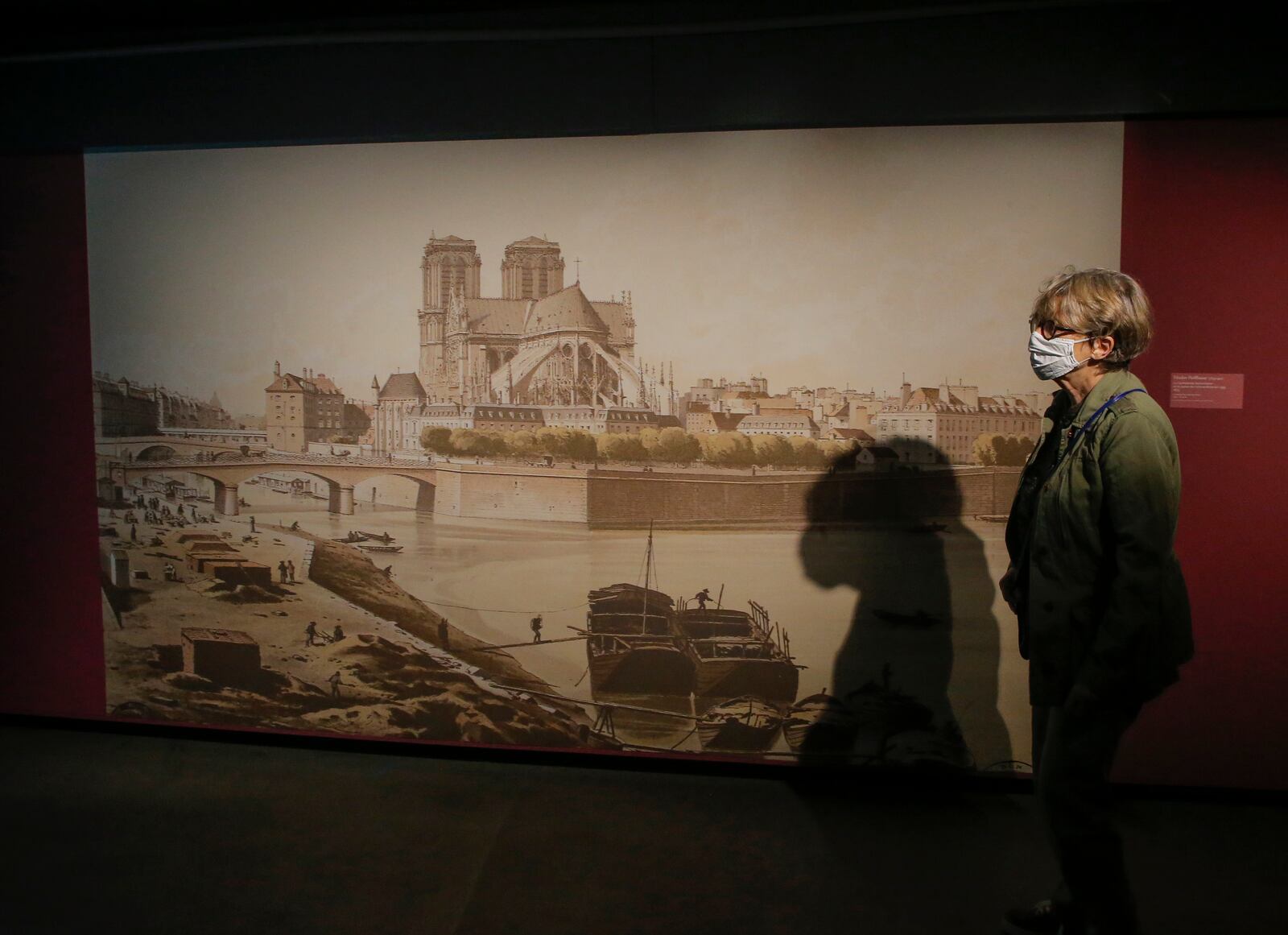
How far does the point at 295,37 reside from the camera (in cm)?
288

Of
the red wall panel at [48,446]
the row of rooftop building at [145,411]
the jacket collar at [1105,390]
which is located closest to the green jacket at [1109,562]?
the jacket collar at [1105,390]

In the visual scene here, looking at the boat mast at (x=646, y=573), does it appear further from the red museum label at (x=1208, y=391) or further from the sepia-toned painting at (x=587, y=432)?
the red museum label at (x=1208, y=391)

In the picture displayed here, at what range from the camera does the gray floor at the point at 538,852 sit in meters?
2.13

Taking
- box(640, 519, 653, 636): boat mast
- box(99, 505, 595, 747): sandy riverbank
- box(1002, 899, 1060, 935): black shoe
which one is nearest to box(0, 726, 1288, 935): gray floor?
box(1002, 899, 1060, 935): black shoe

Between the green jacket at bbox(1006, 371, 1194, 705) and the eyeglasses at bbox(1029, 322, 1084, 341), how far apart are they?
13cm

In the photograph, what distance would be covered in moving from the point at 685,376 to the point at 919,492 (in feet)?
3.10

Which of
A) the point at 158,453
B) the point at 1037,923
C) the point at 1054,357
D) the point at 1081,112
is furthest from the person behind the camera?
the point at 158,453

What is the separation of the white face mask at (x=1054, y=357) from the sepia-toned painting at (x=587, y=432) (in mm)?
917

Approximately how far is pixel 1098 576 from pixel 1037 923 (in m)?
1.04

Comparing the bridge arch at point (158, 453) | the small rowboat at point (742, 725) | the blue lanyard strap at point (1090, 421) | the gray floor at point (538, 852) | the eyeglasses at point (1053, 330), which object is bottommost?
the gray floor at point (538, 852)

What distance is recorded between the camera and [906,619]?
2.79 metres

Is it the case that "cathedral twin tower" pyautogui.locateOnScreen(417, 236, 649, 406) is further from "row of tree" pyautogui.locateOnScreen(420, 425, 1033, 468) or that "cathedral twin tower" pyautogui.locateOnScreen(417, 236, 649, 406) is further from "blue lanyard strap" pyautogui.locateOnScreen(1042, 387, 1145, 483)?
"blue lanyard strap" pyautogui.locateOnScreen(1042, 387, 1145, 483)

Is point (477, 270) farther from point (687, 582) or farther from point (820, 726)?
point (820, 726)

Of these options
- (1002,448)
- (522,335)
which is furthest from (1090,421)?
(522,335)
